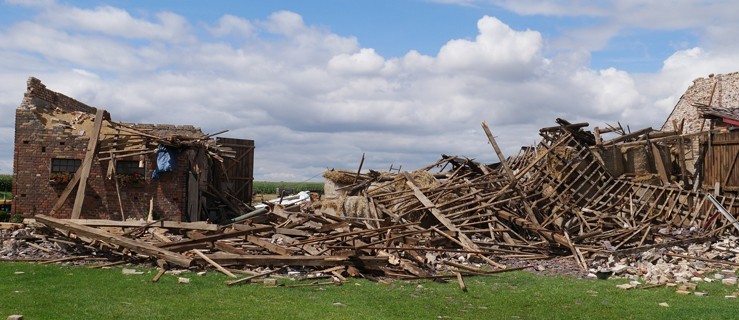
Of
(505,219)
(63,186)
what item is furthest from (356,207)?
(63,186)

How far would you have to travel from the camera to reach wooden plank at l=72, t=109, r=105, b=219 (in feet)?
64.9

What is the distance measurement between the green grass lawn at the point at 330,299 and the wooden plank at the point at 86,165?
5450mm

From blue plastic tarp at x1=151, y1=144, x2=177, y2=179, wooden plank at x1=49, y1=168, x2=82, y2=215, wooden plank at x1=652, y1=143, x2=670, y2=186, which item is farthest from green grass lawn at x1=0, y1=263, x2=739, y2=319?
wooden plank at x1=652, y1=143, x2=670, y2=186

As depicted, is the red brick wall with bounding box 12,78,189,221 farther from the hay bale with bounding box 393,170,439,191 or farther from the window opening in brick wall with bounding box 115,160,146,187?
the hay bale with bounding box 393,170,439,191

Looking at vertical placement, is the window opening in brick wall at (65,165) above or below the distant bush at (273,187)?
above

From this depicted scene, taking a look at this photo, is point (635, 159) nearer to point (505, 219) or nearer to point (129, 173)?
point (505, 219)

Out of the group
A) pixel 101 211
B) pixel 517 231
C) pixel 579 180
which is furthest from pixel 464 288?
pixel 101 211

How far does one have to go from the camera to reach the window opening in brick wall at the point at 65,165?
2181 centimetres

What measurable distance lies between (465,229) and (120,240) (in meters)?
9.70

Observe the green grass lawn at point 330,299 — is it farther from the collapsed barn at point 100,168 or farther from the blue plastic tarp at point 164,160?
the blue plastic tarp at point 164,160

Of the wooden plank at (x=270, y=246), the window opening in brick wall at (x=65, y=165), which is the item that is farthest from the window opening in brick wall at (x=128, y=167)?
the wooden plank at (x=270, y=246)

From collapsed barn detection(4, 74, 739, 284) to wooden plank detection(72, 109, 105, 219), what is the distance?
2.58m

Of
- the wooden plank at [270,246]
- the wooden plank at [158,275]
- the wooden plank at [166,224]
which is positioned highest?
the wooden plank at [166,224]

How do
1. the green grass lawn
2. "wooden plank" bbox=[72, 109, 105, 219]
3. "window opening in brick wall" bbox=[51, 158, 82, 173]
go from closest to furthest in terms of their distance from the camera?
the green grass lawn → "wooden plank" bbox=[72, 109, 105, 219] → "window opening in brick wall" bbox=[51, 158, 82, 173]
